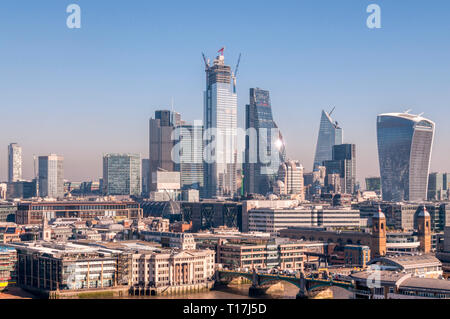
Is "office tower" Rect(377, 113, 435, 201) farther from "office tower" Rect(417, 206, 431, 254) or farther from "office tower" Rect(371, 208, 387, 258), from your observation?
"office tower" Rect(371, 208, 387, 258)

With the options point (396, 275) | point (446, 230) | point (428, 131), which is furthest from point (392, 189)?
point (396, 275)

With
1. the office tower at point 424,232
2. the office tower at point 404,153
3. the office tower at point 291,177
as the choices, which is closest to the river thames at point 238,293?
the office tower at point 424,232

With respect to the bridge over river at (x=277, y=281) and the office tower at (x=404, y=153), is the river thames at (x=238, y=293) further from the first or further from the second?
the office tower at (x=404, y=153)

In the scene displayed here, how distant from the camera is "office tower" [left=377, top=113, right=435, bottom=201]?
165 m

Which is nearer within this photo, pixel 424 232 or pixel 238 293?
pixel 238 293

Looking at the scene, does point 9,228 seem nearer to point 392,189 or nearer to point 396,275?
point 396,275

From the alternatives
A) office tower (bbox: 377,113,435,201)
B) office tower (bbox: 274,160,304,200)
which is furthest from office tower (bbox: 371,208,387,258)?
office tower (bbox: 377,113,435,201)

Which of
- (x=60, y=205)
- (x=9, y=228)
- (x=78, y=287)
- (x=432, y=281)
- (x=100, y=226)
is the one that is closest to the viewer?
(x=432, y=281)

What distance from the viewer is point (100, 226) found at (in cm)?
11238

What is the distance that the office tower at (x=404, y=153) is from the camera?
16512 cm

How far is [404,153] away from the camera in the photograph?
554 feet

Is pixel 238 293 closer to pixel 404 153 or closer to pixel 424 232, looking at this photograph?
pixel 424 232

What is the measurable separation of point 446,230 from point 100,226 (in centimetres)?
5318

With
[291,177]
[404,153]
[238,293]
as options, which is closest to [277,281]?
[238,293]
